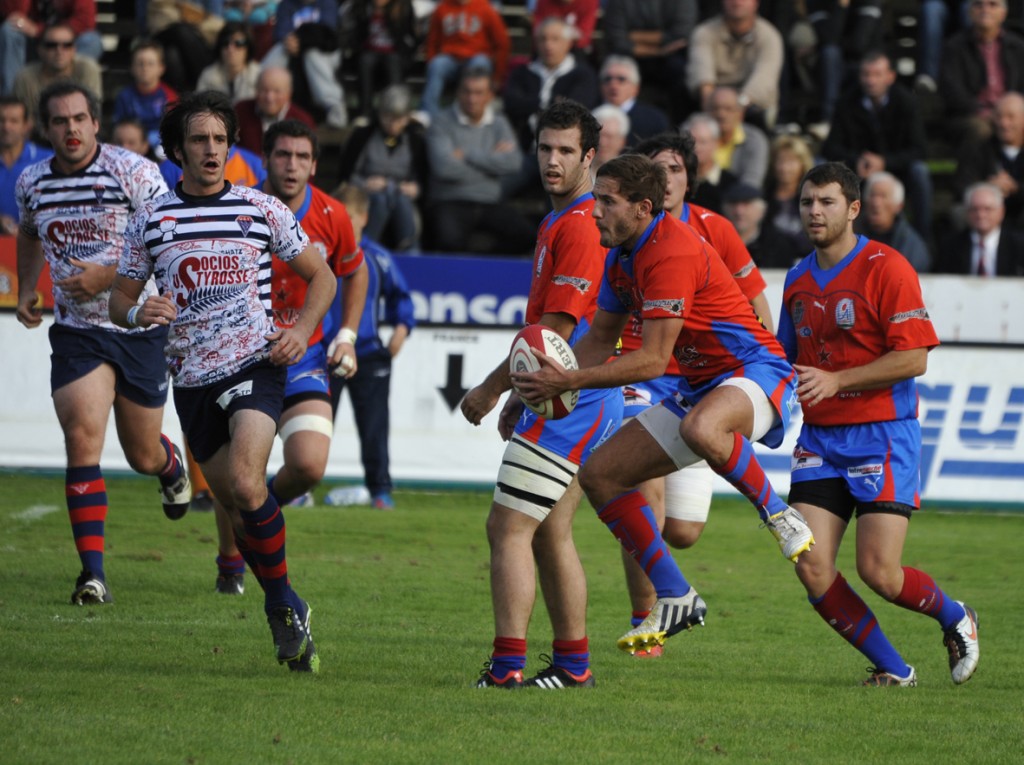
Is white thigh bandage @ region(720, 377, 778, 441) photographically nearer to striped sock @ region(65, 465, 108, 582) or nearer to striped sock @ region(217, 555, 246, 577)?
striped sock @ region(217, 555, 246, 577)

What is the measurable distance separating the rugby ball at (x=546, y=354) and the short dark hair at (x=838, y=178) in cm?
152

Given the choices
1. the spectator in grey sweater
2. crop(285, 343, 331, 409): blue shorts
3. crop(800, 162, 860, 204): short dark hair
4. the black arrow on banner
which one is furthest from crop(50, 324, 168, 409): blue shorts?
the spectator in grey sweater

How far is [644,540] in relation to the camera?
7.01m

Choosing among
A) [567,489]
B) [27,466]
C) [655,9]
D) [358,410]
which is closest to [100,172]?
[567,489]

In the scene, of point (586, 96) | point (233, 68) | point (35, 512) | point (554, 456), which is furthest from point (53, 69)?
point (554, 456)

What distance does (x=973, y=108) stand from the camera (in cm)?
1775

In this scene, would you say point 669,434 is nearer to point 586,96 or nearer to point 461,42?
point 586,96

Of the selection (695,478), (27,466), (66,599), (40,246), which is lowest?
(27,466)

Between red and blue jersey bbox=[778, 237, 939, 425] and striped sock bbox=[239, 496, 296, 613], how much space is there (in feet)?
7.81

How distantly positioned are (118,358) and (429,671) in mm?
2860

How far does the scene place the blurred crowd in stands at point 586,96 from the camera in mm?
15664

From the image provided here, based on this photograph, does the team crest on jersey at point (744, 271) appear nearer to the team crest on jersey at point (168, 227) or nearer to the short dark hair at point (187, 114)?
the short dark hair at point (187, 114)

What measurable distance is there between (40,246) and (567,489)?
3.59 metres

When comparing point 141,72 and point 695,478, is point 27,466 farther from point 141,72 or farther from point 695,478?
point 695,478
